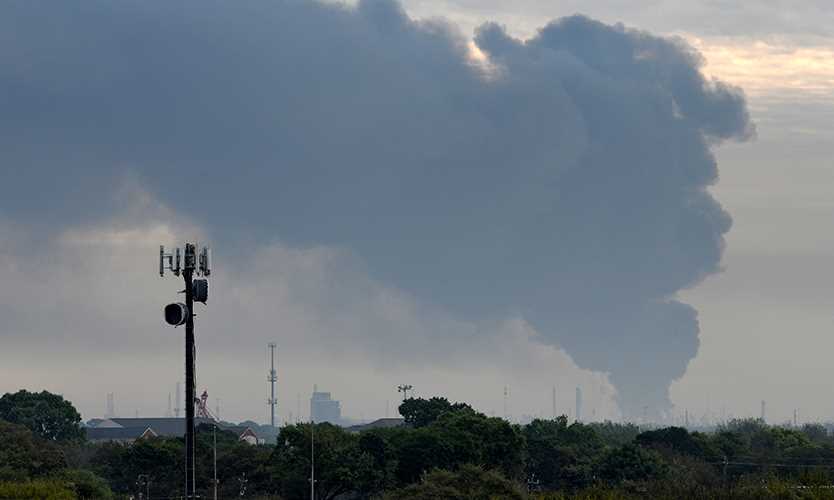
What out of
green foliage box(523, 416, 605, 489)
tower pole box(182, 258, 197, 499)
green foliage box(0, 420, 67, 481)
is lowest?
green foliage box(523, 416, 605, 489)

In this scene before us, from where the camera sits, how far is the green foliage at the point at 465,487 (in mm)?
91812

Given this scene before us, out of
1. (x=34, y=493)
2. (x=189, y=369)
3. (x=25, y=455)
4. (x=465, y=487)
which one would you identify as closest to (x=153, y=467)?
(x=25, y=455)

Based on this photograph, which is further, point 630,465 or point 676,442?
point 676,442

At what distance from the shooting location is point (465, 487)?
3733 inches

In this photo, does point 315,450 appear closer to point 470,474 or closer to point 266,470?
point 266,470

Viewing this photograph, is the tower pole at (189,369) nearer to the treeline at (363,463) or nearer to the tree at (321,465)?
the treeline at (363,463)

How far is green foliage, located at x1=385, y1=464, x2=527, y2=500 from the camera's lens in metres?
91.8


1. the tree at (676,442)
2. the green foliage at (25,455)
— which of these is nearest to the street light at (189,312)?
the green foliage at (25,455)

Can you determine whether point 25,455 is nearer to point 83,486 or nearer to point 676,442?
point 83,486

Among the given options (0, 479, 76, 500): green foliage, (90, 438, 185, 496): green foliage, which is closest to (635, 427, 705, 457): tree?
(90, 438, 185, 496): green foliage

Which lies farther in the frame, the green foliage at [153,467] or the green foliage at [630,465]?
the green foliage at [153,467]

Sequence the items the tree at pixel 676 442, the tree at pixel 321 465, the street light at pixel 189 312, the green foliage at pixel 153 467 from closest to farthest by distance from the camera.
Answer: the street light at pixel 189 312 → the tree at pixel 321 465 → the green foliage at pixel 153 467 → the tree at pixel 676 442

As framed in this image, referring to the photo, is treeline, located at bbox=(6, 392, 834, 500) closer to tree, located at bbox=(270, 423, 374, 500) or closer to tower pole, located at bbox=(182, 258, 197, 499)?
tree, located at bbox=(270, 423, 374, 500)

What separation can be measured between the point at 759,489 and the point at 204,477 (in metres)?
94.5
